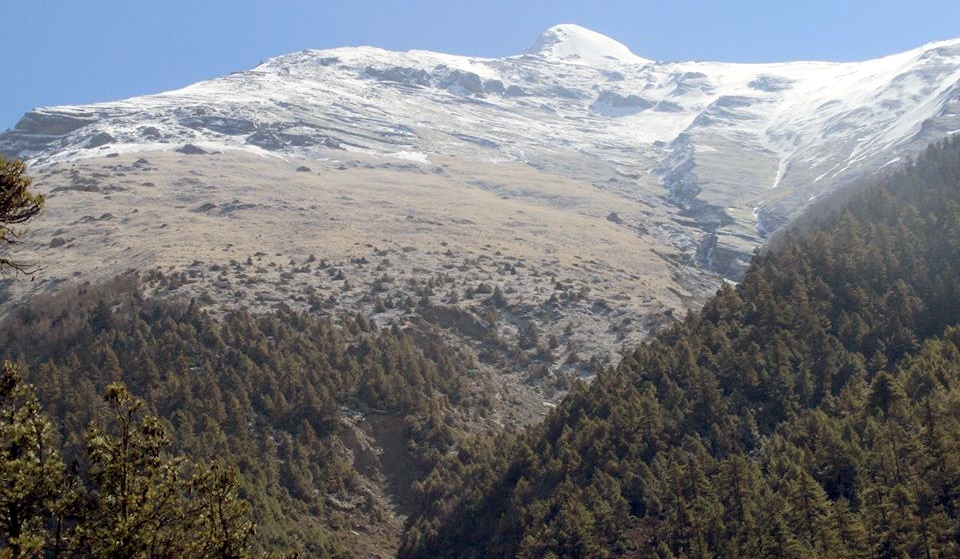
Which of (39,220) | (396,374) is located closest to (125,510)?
(396,374)

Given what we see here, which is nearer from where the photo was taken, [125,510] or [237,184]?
[125,510]

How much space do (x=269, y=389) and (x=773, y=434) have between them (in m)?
46.3

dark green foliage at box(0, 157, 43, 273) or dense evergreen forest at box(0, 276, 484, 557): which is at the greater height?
dark green foliage at box(0, 157, 43, 273)

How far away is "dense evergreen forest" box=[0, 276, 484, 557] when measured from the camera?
81.1m

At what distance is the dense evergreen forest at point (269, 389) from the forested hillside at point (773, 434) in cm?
735

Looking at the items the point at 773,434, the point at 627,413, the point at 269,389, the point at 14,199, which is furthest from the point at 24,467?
the point at 269,389

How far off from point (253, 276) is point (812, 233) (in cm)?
6925

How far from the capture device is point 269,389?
93125mm

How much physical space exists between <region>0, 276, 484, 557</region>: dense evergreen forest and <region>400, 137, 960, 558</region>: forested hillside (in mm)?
7345

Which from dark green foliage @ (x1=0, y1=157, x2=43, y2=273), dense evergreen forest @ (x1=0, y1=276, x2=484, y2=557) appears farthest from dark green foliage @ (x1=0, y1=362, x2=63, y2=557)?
dense evergreen forest @ (x1=0, y1=276, x2=484, y2=557)

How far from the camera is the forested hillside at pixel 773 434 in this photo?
60531 mm

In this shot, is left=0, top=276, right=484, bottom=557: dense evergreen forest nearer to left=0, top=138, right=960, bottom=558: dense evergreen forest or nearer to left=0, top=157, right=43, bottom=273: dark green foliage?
left=0, top=138, right=960, bottom=558: dense evergreen forest

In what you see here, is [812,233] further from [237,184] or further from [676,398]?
[237,184]

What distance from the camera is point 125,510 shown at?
1708 centimetres
